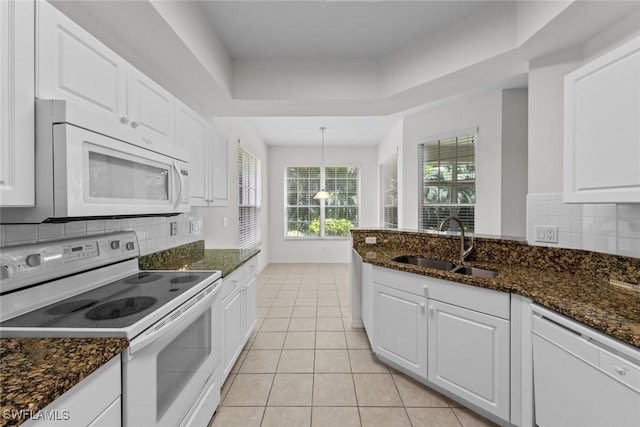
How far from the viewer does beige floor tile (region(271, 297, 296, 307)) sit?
12.0ft

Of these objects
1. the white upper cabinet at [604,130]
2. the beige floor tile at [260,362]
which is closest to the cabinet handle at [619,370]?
the white upper cabinet at [604,130]

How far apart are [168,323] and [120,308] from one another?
0.23 meters

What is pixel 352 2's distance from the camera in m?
1.96

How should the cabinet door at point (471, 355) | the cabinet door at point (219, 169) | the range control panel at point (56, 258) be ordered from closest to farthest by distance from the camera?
the range control panel at point (56, 258) < the cabinet door at point (471, 355) < the cabinet door at point (219, 169)

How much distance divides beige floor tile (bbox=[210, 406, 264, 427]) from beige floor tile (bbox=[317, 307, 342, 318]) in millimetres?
1573

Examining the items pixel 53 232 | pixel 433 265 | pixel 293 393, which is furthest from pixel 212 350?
pixel 433 265

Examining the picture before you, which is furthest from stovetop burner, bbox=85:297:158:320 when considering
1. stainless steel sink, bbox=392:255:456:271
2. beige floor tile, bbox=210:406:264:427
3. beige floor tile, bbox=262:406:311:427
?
stainless steel sink, bbox=392:255:456:271

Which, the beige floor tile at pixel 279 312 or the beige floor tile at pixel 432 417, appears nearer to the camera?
the beige floor tile at pixel 432 417

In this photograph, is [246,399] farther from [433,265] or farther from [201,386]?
[433,265]

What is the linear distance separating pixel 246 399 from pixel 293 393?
325 mm

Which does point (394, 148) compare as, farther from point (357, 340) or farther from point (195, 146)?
point (195, 146)

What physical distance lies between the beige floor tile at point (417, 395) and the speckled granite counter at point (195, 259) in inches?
59.1

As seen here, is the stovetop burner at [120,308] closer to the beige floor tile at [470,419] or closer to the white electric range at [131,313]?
the white electric range at [131,313]

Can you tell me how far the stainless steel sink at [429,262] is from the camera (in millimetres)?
2248
